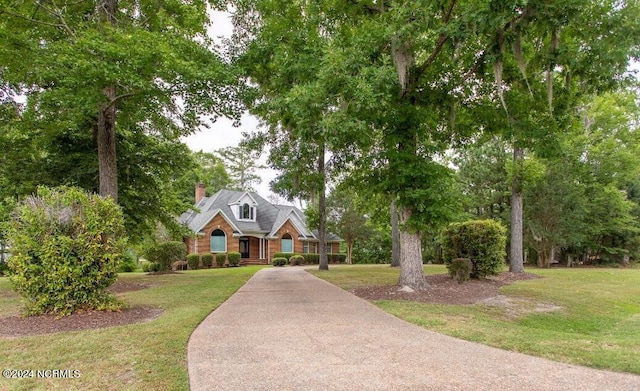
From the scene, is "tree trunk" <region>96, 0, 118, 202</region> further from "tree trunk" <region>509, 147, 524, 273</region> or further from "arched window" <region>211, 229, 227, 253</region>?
"arched window" <region>211, 229, 227, 253</region>

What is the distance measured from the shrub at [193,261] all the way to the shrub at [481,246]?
16974 millimetres

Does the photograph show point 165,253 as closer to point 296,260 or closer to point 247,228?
point 296,260

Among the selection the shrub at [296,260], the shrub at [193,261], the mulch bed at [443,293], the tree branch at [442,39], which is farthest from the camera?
the shrub at [296,260]

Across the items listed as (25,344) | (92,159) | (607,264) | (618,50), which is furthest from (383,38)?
(607,264)

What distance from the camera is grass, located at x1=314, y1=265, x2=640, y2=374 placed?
4629 mm

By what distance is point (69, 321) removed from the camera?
612 centimetres

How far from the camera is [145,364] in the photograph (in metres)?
4.09

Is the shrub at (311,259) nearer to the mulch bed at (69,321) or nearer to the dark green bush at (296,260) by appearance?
the dark green bush at (296,260)

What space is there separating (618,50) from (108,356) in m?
9.17

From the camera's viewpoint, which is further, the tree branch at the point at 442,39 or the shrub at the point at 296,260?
the shrub at the point at 296,260

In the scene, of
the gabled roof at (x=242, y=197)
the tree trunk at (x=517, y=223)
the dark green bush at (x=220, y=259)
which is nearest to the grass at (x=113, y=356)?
the tree trunk at (x=517, y=223)

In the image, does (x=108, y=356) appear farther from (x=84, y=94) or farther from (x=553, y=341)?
(x=84, y=94)

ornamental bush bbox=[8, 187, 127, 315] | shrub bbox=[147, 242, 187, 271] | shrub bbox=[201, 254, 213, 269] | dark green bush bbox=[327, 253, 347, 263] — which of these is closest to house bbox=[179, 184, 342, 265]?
dark green bush bbox=[327, 253, 347, 263]

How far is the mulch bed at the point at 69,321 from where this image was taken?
18.6ft
